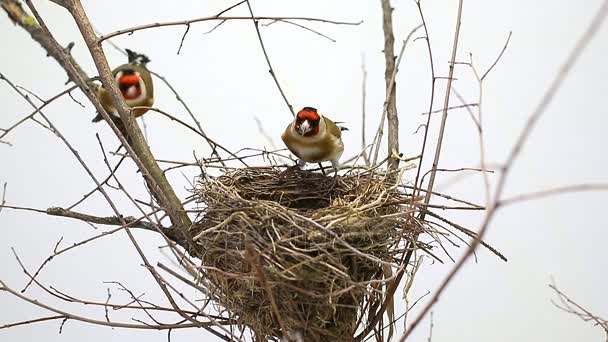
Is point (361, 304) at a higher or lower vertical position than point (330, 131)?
lower

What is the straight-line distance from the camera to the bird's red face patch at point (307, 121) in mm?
1739

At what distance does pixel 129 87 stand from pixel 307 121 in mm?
664

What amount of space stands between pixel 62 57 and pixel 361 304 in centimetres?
72

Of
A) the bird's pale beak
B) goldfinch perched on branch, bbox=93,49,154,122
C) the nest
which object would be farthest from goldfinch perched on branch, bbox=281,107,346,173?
goldfinch perched on branch, bbox=93,49,154,122

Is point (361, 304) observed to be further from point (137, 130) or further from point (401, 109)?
point (401, 109)

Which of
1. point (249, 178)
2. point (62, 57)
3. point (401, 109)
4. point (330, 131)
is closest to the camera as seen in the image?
point (62, 57)

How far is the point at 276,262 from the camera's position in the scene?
130 cm

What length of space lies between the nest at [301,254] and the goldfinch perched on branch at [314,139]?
0.23 m

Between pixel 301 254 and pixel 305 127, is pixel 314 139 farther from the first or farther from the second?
pixel 301 254

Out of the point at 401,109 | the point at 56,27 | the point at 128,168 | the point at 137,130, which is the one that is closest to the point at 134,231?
the point at 128,168

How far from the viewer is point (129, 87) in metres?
2.14

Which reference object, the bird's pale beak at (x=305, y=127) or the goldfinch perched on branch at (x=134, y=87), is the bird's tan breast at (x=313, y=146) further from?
the goldfinch perched on branch at (x=134, y=87)

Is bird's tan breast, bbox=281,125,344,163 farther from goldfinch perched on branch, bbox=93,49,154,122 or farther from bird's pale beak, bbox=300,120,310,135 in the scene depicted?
goldfinch perched on branch, bbox=93,49,154,122

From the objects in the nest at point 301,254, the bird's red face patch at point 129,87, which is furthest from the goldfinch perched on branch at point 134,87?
the nest at point 301,254
